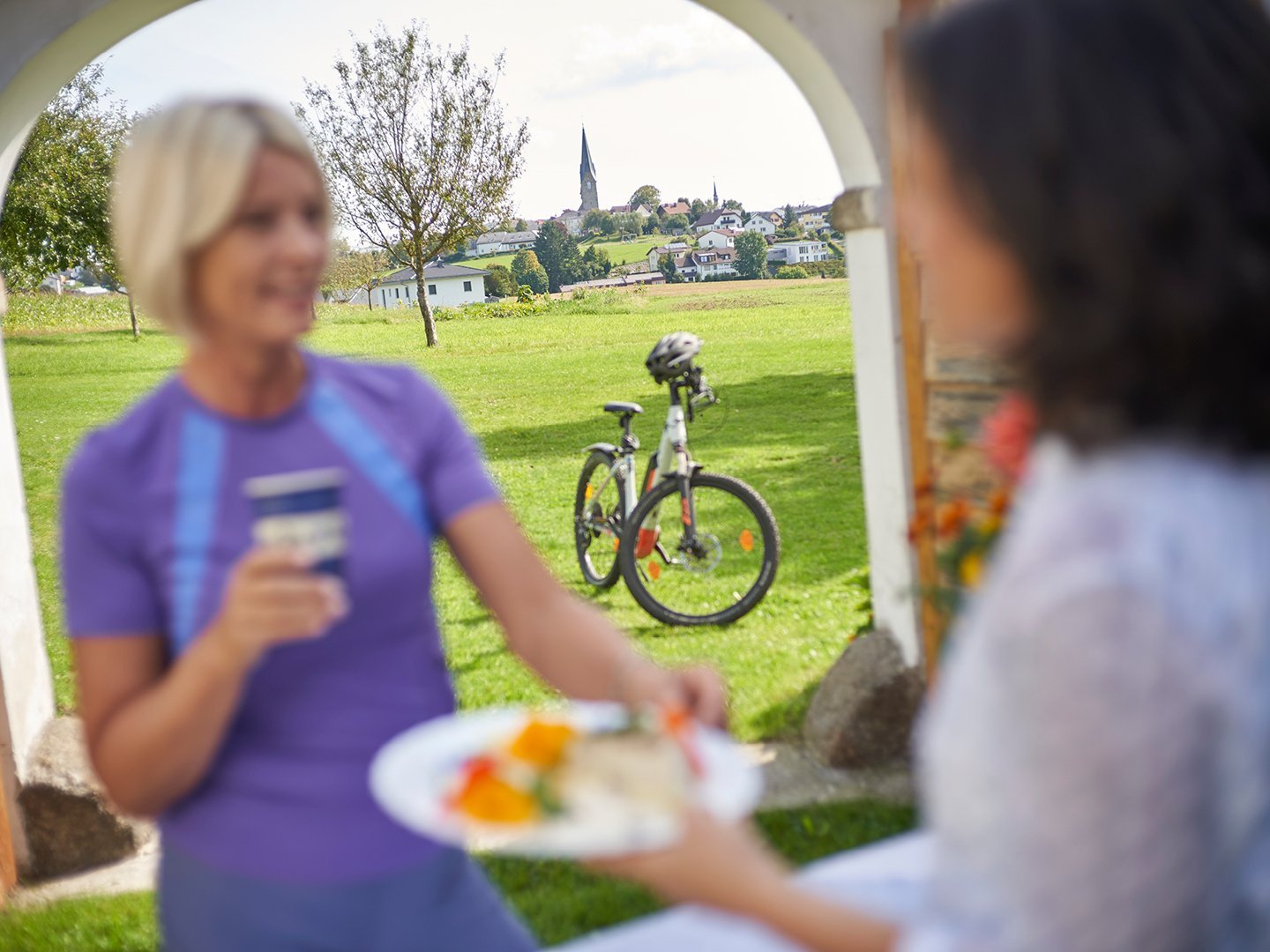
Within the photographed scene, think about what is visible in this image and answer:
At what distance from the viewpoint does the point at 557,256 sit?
7006cm

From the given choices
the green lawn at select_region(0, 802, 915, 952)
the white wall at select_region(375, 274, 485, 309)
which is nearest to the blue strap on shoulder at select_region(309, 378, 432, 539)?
the green lawn at select_region(0, 802, 915, 952)

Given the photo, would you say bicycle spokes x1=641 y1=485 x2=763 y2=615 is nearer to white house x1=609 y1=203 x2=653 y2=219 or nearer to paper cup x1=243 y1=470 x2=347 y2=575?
paper cup x1=243 y1=470 x2=347 y2=575

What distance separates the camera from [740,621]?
23.8 ft

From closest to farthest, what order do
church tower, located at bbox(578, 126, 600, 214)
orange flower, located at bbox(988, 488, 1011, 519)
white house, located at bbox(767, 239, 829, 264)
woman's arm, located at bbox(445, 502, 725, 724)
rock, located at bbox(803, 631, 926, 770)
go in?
woman's arm, located at bbox(445, 502, 725, 724) → orange flower, located at bbox(988, 488, 1011, 519) → rock, located at bbox(803, 631, 926, 770) → white house, located at bbox(767, 239, 829, 264) → church tower, located at bbox(578, 126, 600, 214)

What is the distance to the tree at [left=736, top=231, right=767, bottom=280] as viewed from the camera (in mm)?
66250

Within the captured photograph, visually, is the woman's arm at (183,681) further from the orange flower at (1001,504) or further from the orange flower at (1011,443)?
the orange flower at (1001,504)

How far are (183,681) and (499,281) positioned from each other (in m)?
63.5

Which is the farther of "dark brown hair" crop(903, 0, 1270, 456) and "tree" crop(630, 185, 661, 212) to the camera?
"tree" crop(630, 185, 661, 212)

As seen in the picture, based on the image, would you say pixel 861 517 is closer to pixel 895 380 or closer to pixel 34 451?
pixel 895 380

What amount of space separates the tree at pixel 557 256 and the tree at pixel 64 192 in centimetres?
4037

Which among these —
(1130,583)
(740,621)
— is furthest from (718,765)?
(740,621)

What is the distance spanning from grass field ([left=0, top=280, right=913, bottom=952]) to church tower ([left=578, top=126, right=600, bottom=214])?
86659mm

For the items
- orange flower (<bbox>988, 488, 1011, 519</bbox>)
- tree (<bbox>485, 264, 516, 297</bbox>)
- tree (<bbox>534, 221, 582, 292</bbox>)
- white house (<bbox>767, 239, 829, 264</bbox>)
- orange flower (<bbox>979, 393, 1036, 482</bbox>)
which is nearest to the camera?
orange flower (<bbox>979, 393, 1036, 482</bbox>)

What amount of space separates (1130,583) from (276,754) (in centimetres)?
89
